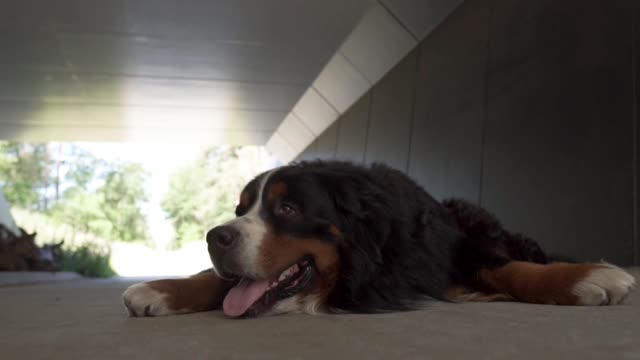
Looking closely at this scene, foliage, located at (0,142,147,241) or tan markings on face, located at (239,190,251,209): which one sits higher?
foliage, located at (0,142,147,241)

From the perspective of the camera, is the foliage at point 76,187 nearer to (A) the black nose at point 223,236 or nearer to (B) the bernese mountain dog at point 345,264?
(B) the bernese mountain dog at point 345,264

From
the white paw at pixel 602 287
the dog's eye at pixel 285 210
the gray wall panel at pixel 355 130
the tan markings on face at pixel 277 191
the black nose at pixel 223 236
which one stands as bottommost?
the white paw at pixel 602 287

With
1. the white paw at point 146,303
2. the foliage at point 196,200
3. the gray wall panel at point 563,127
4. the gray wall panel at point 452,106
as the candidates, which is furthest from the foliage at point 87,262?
the white paw at point 146,303

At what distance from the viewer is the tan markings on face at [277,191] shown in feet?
9.10

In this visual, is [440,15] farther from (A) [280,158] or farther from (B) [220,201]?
(B) [220,201]

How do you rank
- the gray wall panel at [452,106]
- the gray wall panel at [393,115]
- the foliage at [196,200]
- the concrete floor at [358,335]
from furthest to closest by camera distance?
the foliage at [196,200] < the gray wall panel at [393,115] < the gray wall panel at [452,106] < the concrete floor at [358,335]

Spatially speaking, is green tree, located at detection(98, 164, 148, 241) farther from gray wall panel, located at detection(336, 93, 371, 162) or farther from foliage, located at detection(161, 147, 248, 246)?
gray wall panel, located at detection(336, 93, 371, 162)

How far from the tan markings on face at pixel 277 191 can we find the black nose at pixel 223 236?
0.85 ft

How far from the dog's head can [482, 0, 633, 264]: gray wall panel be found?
3027mm

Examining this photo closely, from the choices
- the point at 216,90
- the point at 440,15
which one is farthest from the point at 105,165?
the point at 440,15

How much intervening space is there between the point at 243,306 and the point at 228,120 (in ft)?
46.3

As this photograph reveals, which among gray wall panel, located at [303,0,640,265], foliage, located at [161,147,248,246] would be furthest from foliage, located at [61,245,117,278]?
gray wall panel, located at [303,0,640,265]

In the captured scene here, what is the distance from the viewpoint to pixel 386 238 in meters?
2.84

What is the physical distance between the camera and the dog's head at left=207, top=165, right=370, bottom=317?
259 centimetres
